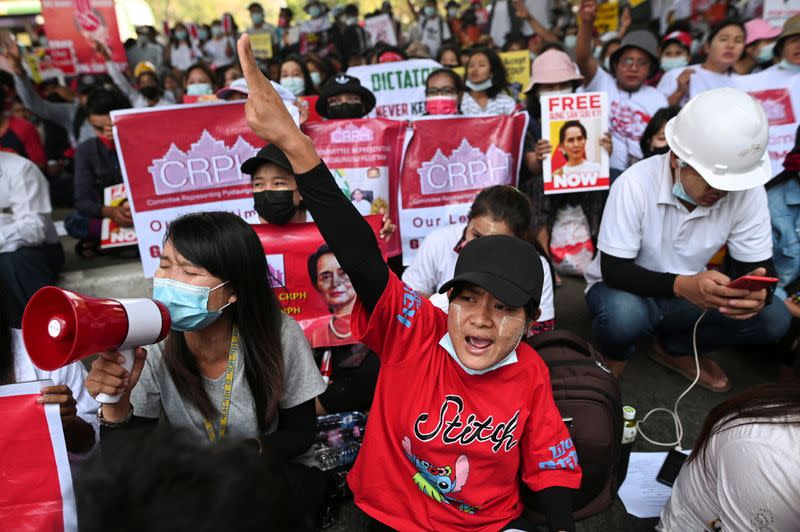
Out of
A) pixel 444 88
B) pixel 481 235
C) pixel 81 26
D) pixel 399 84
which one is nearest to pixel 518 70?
pixel 399 84

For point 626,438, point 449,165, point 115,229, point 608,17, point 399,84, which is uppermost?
point 608,17

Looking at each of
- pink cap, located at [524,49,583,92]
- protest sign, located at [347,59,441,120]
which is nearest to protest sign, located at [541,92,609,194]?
pink cap, located at [524,49,583,92]

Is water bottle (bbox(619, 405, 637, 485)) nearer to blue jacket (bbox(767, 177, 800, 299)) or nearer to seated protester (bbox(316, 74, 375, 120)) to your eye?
blue jacket (bbox(767, 177, 800, 299))

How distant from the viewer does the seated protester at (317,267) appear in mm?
2740

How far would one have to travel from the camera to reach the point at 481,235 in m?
2.56

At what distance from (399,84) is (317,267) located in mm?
3107

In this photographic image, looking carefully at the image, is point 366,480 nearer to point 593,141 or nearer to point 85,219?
point 593,141

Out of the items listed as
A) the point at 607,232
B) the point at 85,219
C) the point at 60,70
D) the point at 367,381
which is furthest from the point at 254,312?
the point at 60,70

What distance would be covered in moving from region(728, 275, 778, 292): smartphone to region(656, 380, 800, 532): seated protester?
0.82 meters

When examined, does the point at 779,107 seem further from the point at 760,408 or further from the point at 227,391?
the point at 227,391

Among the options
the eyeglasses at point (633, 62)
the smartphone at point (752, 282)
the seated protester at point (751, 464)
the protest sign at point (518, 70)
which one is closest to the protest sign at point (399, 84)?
the protest sign at point (518, 70)

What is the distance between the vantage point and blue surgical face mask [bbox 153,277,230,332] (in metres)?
1.76

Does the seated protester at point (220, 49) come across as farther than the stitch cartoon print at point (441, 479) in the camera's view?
Yes

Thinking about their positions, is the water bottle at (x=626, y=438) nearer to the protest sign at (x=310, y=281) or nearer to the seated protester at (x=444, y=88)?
the protest sign at (x=310, y=281)
